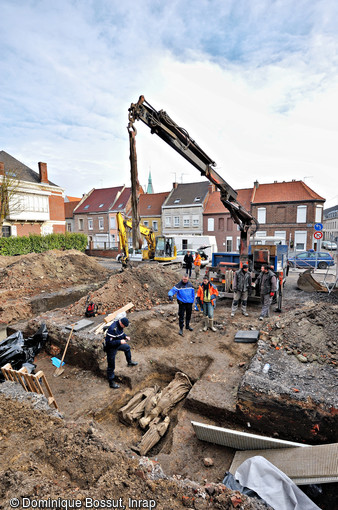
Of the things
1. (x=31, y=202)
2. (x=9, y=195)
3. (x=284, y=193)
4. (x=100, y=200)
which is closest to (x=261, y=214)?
(x=284, y=193)

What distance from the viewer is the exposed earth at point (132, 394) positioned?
2.62 metres

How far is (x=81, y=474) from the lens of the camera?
2.78m

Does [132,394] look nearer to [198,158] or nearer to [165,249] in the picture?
[198,158]

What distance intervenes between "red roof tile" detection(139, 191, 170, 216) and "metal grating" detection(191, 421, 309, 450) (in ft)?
111

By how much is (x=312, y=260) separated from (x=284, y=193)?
13854 mm

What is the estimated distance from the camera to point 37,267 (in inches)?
637

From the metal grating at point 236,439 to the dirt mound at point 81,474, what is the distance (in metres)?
1.11

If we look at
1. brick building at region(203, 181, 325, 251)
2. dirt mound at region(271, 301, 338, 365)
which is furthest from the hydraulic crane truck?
brick building at region(203, 181, 325, 251)

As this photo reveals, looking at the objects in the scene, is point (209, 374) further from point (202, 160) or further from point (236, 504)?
Answer: point (202, 160)

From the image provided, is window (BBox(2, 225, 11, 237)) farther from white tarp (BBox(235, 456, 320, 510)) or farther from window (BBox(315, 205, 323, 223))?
window (BBox(315, 205, 323, 223))

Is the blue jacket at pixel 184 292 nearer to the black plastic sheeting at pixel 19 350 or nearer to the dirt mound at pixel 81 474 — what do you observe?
the black plastic sheeting at pixel 19 350

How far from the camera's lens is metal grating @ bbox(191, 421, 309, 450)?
3.64m

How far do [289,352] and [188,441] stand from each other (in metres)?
2.77

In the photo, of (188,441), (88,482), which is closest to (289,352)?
(188,441)
